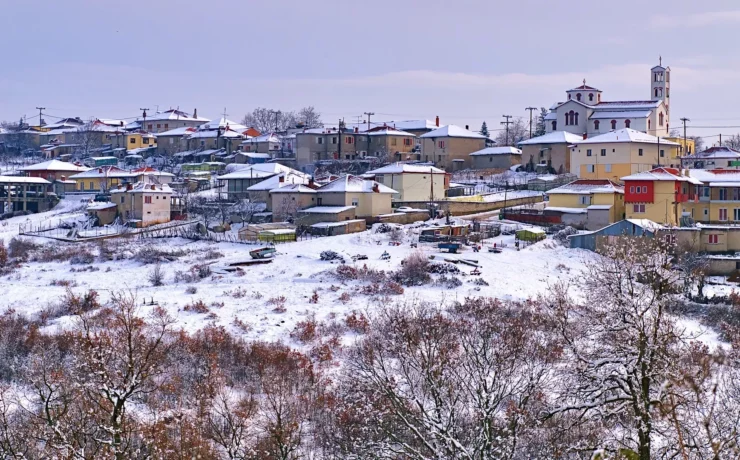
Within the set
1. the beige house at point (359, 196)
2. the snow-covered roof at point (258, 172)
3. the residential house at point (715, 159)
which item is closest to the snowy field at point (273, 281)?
the beige house at point (359, 196)

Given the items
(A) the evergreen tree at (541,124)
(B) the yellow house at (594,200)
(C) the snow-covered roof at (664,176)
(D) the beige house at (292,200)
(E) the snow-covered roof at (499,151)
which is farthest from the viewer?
(A) the evergreen tree at (541,124)

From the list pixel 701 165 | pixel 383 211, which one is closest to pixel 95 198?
pixel 383 211

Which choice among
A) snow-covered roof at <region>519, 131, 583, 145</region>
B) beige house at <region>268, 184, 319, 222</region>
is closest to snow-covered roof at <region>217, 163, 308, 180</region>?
beige house at <region>268, 184, 319, 222</region>

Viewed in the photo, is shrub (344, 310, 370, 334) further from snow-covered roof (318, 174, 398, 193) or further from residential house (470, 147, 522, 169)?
residential house (470, 147, 522, 169)

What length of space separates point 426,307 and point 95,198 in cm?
3596

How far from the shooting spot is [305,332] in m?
26.8

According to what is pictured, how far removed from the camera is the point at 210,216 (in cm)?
5000

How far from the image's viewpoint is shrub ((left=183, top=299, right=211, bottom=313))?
29.1 m

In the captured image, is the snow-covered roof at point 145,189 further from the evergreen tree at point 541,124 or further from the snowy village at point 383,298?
the evergreen tree at point 541,124

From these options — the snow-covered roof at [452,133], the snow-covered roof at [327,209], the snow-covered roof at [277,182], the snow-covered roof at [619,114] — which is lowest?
the snow-covered roof at [327,209]

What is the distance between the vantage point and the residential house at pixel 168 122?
8819cm

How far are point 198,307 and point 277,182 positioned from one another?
75.2 ft

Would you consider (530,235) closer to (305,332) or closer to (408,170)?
(408,170)

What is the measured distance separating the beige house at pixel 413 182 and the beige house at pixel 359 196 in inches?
168
